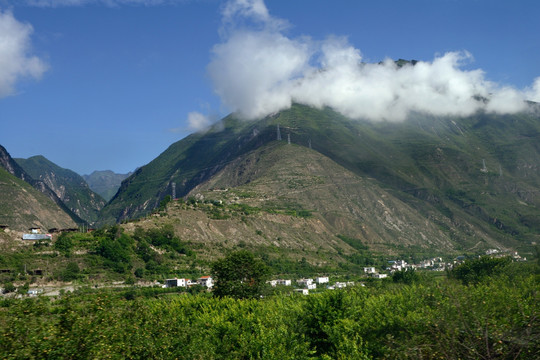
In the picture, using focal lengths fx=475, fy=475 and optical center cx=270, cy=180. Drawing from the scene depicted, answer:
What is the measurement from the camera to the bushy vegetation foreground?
1928cm

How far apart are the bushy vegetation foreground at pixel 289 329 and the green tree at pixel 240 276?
26.4 meters

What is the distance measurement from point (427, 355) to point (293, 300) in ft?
107

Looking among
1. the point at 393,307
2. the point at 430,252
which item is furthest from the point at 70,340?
the point at 430,252

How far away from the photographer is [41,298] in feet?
71.2

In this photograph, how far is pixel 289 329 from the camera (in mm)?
39031

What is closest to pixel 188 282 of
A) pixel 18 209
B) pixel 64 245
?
pixel 64 245

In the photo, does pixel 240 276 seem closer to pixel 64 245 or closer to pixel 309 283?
pixel 309 283

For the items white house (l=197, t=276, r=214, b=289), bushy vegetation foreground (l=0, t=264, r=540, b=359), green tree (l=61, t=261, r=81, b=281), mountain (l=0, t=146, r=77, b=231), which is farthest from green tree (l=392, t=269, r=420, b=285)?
mountain (l=0, t=146, r=77, b=231)

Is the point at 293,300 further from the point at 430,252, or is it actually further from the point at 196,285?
the point at 430,252

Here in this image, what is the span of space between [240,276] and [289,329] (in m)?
35.2

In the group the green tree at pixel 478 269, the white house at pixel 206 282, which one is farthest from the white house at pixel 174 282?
the green tree at pixel 478 269

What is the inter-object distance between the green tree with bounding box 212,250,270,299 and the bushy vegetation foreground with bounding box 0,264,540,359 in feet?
86.7

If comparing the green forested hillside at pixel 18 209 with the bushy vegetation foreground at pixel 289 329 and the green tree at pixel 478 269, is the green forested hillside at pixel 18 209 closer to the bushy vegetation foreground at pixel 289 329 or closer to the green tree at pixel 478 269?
the green tree at pixel 478 269

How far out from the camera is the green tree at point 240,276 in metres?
70.2
